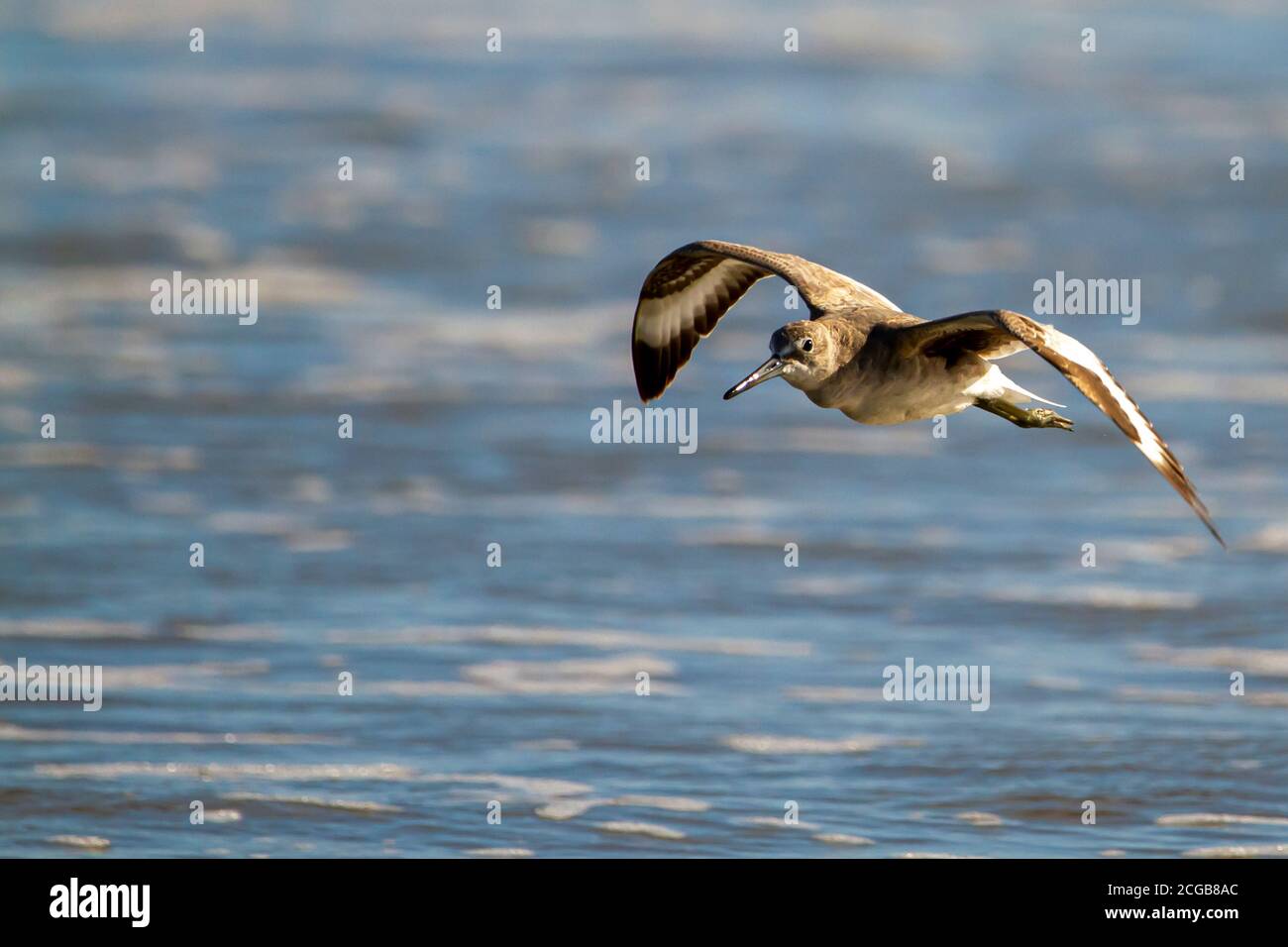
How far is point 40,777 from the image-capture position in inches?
320

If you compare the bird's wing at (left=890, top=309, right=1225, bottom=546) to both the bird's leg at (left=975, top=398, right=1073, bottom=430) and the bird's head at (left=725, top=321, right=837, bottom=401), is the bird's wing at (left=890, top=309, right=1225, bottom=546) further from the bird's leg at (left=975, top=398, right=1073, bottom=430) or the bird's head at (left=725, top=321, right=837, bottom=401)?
Result: the bird's leg at (left=975, top=398, right=1073, bottom=430)

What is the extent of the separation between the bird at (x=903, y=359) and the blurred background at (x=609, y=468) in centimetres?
151

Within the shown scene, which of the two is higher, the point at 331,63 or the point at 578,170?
the point at 331,63

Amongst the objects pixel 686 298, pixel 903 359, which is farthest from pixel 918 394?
pixel 686 298

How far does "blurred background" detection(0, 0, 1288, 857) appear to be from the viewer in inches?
319

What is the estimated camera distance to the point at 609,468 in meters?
12.1

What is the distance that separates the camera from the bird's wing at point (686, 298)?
8258 millimetres

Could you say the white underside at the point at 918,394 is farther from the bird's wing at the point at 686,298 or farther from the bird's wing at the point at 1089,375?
the bird's wing at the point at 686,298

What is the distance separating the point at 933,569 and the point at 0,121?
1285 cm

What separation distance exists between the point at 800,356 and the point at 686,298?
4.63ft

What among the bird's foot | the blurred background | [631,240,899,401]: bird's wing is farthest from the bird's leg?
the blurred background

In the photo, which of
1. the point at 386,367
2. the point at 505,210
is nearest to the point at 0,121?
the point at 505,210

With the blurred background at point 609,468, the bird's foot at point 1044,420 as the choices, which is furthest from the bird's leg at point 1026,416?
the blurred background at point 609,468

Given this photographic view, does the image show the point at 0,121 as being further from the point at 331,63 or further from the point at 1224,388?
the point at 1224,388
